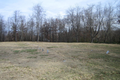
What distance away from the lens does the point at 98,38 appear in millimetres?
40406

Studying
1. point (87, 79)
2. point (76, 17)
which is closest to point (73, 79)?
point (87, 79)

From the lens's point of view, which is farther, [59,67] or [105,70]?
[59,67]

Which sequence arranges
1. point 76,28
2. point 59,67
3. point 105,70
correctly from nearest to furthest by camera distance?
point 105,70 → point 59,67 → point 76,28

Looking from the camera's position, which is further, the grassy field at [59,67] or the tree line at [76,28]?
the tree line at [76,28]

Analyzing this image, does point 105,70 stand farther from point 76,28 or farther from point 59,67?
point 76,28

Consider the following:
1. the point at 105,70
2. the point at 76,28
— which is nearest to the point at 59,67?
the point at 105,70

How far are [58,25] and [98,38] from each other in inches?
767

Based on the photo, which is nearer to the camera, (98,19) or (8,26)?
(98,19)

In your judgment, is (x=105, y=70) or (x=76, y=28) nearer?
(x=105, y=70)

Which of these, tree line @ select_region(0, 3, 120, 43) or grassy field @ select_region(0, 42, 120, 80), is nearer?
grassy field @ select_region(0, 42, 120, 80)

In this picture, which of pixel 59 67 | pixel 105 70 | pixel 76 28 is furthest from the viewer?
pixel 76 28

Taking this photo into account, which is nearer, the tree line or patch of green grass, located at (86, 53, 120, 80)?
patch of green grass, located at (86, 53, 120, 80)

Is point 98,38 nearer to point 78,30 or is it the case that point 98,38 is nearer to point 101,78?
point 78,30

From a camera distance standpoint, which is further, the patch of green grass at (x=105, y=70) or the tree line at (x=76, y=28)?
the tree line at (x=76, y=28)
